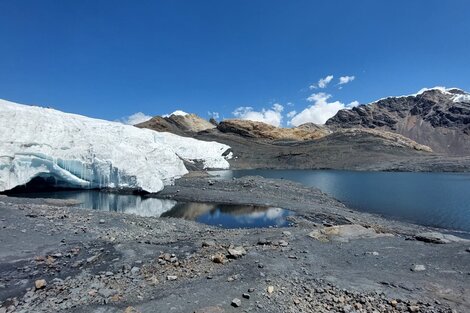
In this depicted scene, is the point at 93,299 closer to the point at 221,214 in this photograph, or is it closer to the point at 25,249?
the point at 25,249

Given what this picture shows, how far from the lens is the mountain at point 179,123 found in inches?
4456

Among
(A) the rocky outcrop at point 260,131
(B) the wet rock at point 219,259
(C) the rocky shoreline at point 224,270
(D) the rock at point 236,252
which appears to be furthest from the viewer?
(A) the rocky outcrop at point 260,131

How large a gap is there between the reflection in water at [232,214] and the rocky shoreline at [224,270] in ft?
16.7

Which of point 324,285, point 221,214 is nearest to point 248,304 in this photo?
point 324,285

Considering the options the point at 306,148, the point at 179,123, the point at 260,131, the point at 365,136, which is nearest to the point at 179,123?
the point at 179,123

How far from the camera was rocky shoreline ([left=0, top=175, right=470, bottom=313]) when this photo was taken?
764 centimetres

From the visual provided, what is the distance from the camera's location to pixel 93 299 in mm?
7750

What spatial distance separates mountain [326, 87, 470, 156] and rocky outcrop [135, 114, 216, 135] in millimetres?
75937

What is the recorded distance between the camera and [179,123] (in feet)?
435

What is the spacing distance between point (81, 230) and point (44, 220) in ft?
6.75

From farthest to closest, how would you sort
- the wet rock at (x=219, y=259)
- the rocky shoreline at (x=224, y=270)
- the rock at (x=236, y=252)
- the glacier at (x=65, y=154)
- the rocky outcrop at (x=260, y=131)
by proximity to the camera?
the rocky outcrop at (x=260, y=131), the glacier at (x=65, y=154), the rock at (x=236, y=252), the wet rock at (x=219, y=259), the rocky shoreline at (x=224, y=270)

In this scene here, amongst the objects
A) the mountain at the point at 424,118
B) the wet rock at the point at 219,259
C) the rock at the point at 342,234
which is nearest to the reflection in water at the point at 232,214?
the rock at the point at 342,234

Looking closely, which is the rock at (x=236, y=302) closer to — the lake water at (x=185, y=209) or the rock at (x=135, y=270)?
the rock at (x=135, y=270)

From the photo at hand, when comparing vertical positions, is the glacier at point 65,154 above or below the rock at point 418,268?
above
